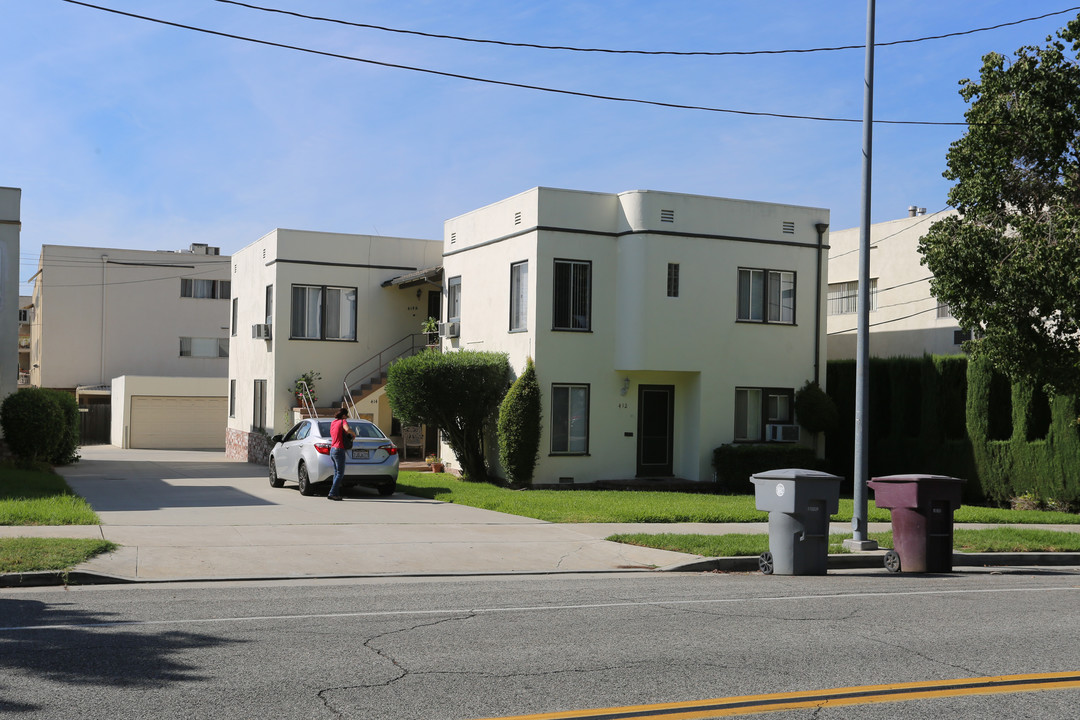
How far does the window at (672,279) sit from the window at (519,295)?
127 inches

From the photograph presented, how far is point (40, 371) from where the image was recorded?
50531 millimetres

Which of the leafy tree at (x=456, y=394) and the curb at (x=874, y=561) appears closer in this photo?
the curb at (x=874, y=561)

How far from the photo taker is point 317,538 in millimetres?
14242

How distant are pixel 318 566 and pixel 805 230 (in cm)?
1749

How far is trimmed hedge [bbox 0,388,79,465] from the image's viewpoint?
2606 centimetres

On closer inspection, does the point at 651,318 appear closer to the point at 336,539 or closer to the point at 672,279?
the point at 672,279

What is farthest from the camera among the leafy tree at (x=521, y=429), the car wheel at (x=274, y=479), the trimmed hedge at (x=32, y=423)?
the trimmed hedge at (x=32, y=423)

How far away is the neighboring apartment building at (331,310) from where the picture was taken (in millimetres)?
30328

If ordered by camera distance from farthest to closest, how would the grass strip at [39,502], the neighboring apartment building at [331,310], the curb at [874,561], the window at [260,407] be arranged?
1. the window at [260,407]
2. the neighboring apartment building at [331,310]
3. the grass strip at [39,502]
4. the curb at [874,561]

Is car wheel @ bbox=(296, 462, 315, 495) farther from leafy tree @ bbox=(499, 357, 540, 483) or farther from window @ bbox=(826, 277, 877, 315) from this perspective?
window @ bbox=(826, 277, 877, 315)

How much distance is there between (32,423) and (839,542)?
20073mm

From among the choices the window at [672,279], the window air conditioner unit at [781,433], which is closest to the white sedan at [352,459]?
the window at [672,279]

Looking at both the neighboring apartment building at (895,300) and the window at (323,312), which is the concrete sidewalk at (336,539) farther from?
the neighboring apartment building at (895,300)

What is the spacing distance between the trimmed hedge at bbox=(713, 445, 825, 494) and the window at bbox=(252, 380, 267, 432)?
13.9 meters
